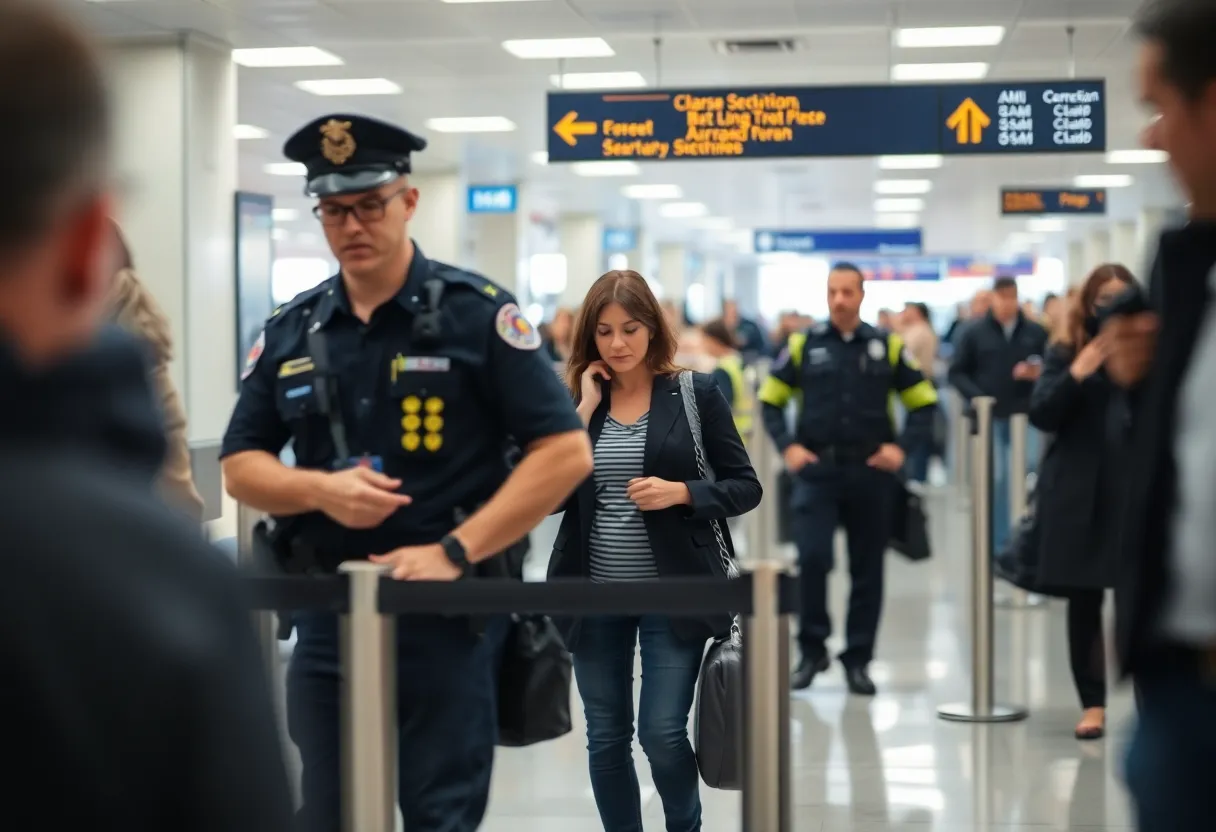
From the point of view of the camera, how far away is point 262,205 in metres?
11.8

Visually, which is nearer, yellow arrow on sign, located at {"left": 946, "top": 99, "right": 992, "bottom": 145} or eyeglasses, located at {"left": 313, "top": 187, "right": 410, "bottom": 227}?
eyeglasses, located at {"left": 313, "top": 187, "right": 410, "bottom": 227}

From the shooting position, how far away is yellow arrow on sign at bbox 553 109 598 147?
1021 centimetres

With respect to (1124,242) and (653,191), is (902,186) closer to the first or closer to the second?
(653,191)

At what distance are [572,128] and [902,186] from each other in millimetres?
13377

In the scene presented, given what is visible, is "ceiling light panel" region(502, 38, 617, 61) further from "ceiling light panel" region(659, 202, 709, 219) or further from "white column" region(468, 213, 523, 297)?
"ceiling light panel" region(659, 202, 709, 219)

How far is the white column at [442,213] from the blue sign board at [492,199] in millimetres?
303

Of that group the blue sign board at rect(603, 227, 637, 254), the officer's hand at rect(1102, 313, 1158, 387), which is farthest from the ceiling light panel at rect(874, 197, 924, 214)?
the officer's hand at rect(1102, 313, 1158, 387)

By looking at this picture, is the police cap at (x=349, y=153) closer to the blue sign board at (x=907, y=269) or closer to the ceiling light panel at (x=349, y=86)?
the ceiling light panel at (x=349, y=86)

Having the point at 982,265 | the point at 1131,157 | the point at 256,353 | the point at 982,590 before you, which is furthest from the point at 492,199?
the point at 982,265

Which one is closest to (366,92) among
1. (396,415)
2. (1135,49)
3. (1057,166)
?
(1135,49)

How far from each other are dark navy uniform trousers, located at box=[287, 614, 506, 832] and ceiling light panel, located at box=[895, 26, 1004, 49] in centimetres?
878

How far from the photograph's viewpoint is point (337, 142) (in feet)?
8.96

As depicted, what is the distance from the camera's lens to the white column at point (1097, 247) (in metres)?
30.5

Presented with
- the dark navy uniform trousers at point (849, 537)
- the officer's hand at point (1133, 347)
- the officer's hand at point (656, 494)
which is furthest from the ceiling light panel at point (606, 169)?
the officer's hand at point (1133, 347)
